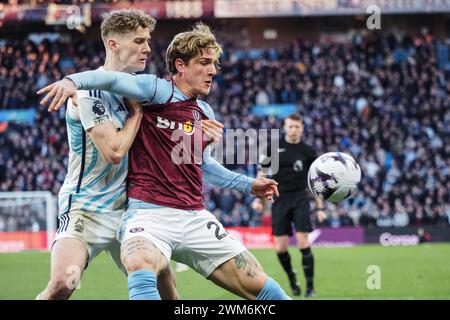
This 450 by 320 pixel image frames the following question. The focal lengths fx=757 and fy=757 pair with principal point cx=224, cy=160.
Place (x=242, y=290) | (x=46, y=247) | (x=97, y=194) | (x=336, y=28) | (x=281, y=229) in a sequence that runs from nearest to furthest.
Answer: (x=242, y=290) < (x=97, y=194) < (x=281, y=229) < (x=46, y=247) < (x=336, y=28)

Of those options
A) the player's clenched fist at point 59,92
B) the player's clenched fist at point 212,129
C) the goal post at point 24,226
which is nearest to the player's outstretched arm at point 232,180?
the player's clenched fist at point 212,129

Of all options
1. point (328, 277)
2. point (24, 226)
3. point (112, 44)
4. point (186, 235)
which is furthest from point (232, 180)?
point (24, 226)

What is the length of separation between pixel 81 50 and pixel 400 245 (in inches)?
649

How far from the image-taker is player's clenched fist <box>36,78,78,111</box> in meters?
4.48

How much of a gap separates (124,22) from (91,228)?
4.95ft

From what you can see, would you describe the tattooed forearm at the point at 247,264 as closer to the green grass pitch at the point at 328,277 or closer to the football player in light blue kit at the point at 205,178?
the football player in light blue kit at the point at 205,178

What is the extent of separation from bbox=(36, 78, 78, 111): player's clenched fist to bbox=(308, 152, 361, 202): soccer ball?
2.28m

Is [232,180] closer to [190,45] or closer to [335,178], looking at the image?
[335,178]

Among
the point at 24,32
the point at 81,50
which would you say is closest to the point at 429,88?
the point at 81,50

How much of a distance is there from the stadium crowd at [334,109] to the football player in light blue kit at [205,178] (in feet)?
55.4

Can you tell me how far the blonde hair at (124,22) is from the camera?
18.1ft

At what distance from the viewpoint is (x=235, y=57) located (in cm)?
3141

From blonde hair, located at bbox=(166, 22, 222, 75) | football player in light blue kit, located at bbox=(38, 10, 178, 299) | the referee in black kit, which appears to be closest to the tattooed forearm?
football player in light blue kit, located at bbox=(38, 10, 178, 299)

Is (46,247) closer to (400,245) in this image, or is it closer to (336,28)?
(400,245)
